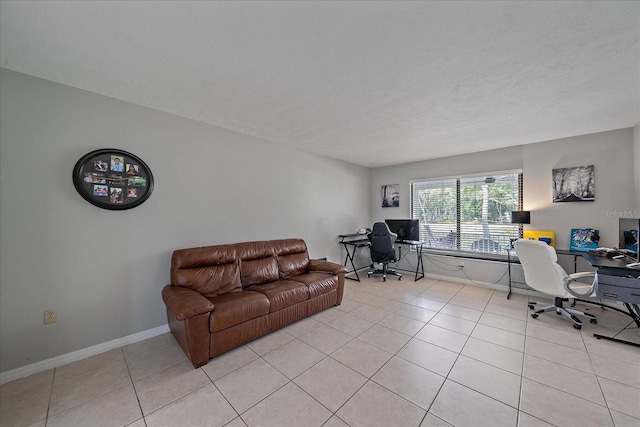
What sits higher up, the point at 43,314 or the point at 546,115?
the point at 546,115

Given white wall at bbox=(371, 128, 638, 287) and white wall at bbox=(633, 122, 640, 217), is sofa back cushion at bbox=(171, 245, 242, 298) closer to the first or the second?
white wall at bbox=(371, 128, 638, 287)

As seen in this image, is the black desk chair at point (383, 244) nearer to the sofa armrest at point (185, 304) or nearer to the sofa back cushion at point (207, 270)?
the sofa back cushion at point (207, 270)

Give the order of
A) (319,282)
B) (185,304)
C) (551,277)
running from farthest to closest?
1. (319,282)
2. (551,277)
3. (185,304)

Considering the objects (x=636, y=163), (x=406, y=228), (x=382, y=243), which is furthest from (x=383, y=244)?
(x=636, y=163)

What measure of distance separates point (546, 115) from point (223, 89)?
11.7 ft

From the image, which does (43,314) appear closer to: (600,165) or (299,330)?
(299,330)

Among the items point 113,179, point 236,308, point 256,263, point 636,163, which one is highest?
point 636,163

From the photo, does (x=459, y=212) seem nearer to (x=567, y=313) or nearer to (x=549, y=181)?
(x=549, y=181)

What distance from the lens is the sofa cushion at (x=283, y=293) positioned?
2.58m

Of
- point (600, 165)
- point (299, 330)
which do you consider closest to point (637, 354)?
point (600, 165)

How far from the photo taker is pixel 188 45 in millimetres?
1604

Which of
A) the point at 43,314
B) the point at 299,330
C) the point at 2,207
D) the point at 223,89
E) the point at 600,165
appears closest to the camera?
the point at 2,207

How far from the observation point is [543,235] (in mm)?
3615

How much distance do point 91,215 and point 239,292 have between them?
A: 1626 millimetres
